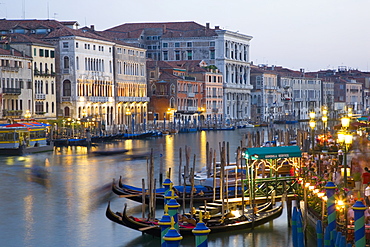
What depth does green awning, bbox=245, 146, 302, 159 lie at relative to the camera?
485 inches

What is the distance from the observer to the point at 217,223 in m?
11.6

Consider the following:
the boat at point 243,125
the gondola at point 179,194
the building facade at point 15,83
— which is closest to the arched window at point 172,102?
the boat at point 243,125

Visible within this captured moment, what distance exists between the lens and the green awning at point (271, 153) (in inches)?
485

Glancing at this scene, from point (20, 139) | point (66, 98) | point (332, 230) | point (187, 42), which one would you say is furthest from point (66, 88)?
point (332, 230)

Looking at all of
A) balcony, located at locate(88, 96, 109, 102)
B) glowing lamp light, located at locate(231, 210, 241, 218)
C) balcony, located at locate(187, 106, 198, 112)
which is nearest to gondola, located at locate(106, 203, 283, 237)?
glowing lamp light, located at locate(231, 210, 241, 218)

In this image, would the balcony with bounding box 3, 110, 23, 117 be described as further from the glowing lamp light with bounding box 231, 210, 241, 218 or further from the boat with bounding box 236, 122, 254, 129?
the glowing lamp light with bounding box 231, 210, 241, 218

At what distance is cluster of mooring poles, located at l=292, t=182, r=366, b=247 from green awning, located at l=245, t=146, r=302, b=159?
224 cm

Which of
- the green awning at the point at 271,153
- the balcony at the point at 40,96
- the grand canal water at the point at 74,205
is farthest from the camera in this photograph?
the balcony at the point at 40,96

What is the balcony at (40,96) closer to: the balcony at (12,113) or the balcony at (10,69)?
the balcony at (12,113)

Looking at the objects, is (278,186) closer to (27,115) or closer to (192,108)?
(27,115)

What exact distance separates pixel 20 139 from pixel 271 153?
16775 millimetres

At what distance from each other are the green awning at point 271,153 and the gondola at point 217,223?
81 centimetres

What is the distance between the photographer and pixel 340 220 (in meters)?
9.18

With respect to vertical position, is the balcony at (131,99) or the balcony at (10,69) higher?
the balcony at (10,69)
